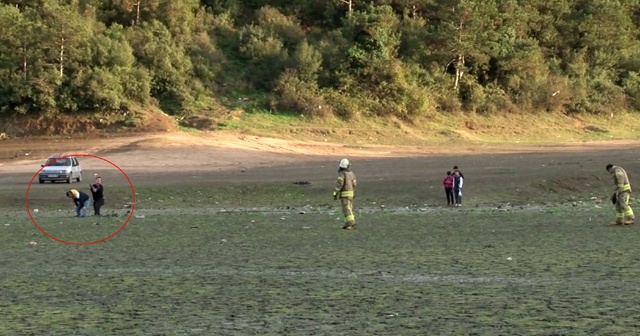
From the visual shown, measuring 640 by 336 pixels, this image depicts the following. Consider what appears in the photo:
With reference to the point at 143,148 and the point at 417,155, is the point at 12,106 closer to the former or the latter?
the point at 143,148

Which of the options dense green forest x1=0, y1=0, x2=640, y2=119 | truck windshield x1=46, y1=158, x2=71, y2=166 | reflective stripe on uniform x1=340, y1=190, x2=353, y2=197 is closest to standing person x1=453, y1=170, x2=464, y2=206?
reflective stripe on uniform x1=340, y1=190, x2=353, y2=197

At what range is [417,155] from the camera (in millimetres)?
46438

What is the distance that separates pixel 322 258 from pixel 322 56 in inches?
1896

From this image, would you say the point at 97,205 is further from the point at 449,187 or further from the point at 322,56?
the point at 322,56

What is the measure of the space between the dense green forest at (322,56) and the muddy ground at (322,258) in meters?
18.3

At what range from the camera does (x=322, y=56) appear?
204ft

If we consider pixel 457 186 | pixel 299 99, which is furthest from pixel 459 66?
pixel 457 186

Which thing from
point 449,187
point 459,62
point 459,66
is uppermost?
point 459,62

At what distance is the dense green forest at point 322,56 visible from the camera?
2124 inches

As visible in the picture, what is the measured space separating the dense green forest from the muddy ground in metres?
18.3

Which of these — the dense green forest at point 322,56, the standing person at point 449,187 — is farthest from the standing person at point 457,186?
the dense green forest at point 322,56

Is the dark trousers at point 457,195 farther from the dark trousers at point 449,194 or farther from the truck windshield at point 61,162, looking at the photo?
the truck windshield at point 61,162

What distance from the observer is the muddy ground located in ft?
31.2

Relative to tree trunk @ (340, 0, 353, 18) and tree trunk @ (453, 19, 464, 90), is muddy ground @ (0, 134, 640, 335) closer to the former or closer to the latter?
tree trunk @ (453, 19, 464, 90)
